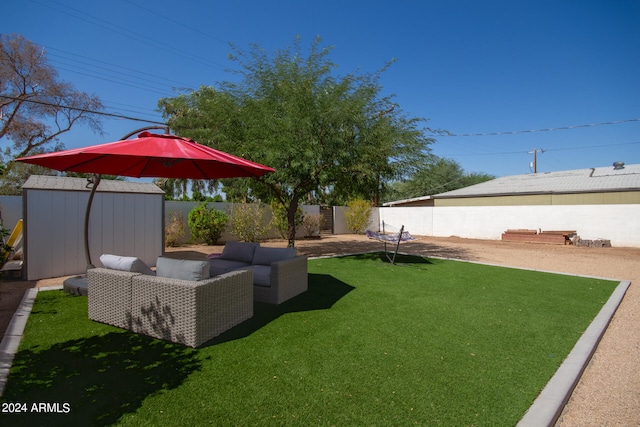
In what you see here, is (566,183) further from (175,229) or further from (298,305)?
(175,229)

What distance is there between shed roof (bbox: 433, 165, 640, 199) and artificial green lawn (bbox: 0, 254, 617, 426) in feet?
51.4

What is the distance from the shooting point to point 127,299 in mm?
3643

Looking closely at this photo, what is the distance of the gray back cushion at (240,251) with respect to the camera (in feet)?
19.3

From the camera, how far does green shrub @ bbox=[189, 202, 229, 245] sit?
12.2 m

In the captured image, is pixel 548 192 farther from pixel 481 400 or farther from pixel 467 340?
pixel 481 400

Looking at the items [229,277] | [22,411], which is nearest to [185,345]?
[229,277]

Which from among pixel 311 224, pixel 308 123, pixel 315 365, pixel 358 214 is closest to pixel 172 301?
pixel 315 365

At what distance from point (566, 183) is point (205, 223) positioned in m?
20.3

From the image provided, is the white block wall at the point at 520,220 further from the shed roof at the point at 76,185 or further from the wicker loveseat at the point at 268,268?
the shed roof at the point at 76,185

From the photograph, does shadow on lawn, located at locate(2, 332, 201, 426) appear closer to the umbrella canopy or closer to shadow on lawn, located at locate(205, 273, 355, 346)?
shadow on lawn, located at locate(205, 273, 355, 346)

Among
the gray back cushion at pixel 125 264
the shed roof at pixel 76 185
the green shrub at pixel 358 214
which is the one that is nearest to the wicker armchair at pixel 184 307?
the gray back cushion at pixel 125 264

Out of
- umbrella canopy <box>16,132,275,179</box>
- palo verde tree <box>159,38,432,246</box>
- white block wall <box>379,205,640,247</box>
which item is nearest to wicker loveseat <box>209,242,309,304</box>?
umbrella canopy <box>16,132,275,179</box>

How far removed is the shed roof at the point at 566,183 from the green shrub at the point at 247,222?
1444cm

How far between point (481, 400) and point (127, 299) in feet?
12.0
